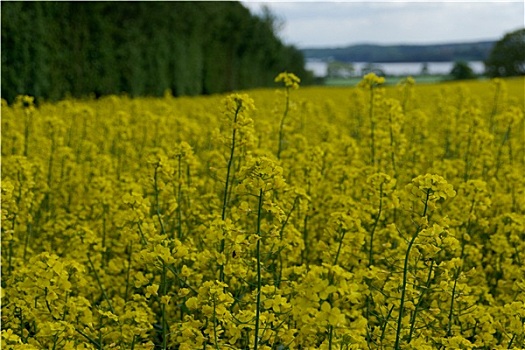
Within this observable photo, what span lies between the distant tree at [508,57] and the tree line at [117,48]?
2129cm

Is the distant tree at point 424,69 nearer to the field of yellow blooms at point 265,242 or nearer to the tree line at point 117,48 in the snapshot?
the tree line at point 117,48

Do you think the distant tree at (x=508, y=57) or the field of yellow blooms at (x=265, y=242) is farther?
the distant tree at (x=508, y=57)

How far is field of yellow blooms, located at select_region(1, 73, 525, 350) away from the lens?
2.46m

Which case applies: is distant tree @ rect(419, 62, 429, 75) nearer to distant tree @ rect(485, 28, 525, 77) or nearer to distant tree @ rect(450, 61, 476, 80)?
distant tree @ rect(485, 28, 525, 77)

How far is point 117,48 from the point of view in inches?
611

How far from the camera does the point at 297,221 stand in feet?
12.3

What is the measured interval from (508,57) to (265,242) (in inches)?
1724

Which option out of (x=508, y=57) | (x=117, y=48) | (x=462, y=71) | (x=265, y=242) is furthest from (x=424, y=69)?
(x=265, y=242)

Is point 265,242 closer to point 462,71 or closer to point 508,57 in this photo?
point 508,57

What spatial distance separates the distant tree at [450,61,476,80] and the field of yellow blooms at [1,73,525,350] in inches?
1739

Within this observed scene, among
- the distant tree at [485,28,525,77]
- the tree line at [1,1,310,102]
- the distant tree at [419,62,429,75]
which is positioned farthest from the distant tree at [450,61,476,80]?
the tree line at [1,1,310,102]

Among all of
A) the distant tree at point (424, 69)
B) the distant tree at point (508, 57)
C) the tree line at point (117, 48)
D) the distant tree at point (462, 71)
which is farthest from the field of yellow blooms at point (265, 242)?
the distant tree at point (462, 71)

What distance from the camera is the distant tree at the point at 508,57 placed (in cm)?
4231

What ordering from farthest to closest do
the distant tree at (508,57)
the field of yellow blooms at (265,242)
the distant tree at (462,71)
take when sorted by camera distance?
1. the distant tree at (462,71)
2. the distant tree at (508,57)
3. the field of yellow blooms at (265,242)
